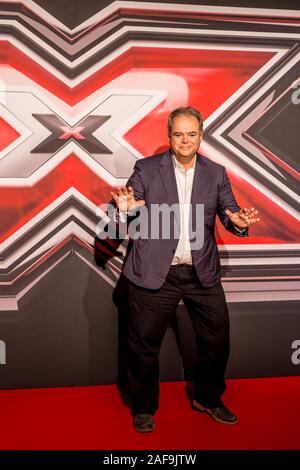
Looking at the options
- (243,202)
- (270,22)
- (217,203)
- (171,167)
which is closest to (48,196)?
(171,167)

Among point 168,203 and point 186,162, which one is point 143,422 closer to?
point 168,203

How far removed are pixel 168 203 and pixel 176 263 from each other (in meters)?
0.30

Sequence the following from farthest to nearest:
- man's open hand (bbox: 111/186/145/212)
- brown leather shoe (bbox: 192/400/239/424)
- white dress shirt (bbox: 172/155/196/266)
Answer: brown leather shoe (bbox: 192/400/239/424) → white dress shirt (bbox: 172/155/196/266) → man's open hand (bbox: 111/186/145/212)

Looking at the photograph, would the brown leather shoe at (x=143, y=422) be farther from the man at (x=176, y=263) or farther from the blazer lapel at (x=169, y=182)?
the blazer lapel at (x=169, y=182)

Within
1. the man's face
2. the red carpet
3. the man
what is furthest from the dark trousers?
the man's face

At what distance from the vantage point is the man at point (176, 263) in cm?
232

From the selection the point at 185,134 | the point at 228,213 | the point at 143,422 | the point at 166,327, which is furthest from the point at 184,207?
the point at 143,422

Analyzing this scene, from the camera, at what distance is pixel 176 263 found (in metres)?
2.37

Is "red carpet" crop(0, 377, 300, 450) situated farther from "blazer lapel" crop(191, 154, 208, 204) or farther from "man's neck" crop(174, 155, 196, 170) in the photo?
"man's neck" crop(174, 155, 196, 170)

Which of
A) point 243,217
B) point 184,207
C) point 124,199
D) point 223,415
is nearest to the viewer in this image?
point 124,199

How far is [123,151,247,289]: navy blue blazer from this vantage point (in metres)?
2.32
